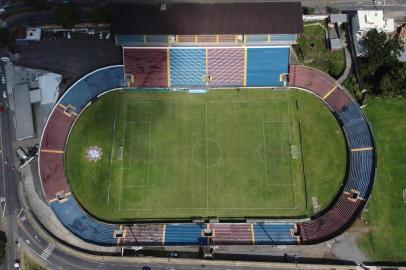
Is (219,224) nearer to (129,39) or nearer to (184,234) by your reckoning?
(184,234)

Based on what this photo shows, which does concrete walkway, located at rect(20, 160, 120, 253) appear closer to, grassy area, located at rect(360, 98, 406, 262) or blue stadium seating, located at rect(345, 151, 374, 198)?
blue stadium seating, located at rect(345, 151, 374, 198)

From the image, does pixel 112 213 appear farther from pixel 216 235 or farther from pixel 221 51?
pixel 221 51

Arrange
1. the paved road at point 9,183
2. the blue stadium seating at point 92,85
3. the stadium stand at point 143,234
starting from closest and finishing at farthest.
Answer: the stadium stand at point 143,234
the paved road at point 9,183
the blue stadium seating at point 92,85

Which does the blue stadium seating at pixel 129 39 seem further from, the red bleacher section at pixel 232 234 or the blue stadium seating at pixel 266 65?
the red bleacher section at pixel 232 234

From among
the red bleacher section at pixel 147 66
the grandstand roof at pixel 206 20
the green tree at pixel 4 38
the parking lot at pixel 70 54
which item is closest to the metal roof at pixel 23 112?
the parking lot at pixel 70 54

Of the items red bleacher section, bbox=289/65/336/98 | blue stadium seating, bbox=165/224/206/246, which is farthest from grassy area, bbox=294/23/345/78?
blue stadium seating, bbox=165/224/206/246

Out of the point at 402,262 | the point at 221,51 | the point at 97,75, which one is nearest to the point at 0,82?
the point at 97,75

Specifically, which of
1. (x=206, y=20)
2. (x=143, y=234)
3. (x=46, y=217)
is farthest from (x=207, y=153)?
(x=46, y=217)
